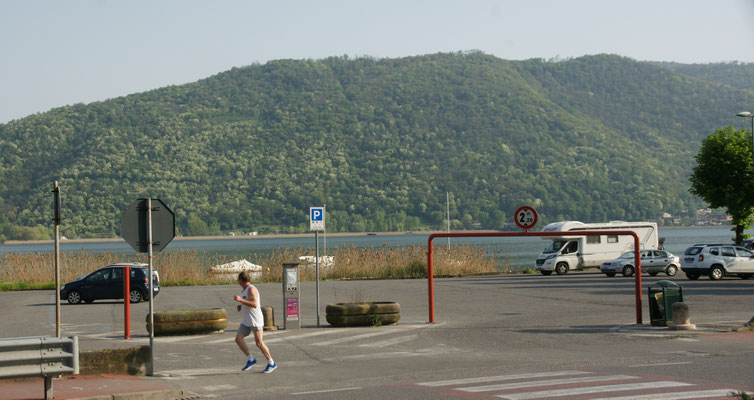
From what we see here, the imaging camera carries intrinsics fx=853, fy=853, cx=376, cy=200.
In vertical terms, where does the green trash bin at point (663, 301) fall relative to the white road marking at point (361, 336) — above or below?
above

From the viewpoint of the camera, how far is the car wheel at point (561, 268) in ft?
154

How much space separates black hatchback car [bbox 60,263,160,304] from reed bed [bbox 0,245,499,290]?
27.4 ft

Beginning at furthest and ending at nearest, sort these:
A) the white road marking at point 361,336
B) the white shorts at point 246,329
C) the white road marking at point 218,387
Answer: the white road marking at point 361,336 → the white shorts at point 246,329 → the white road marking at point 218,387

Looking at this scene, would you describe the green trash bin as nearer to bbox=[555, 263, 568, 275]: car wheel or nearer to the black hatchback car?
the black hatchback car

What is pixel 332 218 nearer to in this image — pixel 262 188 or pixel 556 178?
pixel 262 188

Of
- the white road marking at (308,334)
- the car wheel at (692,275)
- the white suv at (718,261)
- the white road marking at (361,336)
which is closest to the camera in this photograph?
the white road marking at (361,336)

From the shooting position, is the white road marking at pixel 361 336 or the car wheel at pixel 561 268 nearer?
the white road marking at pixel 361 336

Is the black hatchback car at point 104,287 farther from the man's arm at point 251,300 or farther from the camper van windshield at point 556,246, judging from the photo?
the camper van windshield at point 556,246

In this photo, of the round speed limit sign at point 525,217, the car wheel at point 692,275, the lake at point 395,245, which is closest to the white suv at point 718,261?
the car wheel at point 692,275

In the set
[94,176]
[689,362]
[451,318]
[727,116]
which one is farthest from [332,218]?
[689,362]

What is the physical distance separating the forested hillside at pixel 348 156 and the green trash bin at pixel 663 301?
113m

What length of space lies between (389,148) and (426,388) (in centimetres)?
16204

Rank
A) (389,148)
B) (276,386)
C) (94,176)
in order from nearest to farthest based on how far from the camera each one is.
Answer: (276,386) → (94,176) → (389,148)

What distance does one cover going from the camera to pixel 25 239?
120 metres
